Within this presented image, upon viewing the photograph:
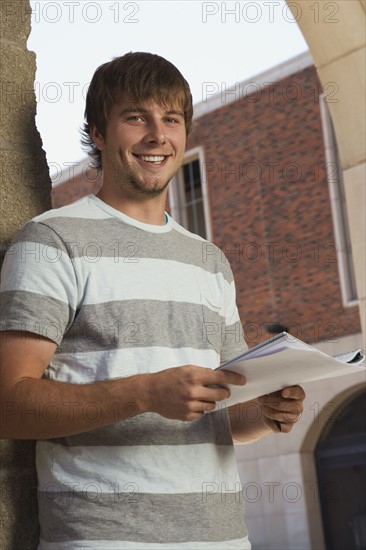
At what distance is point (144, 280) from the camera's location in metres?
1.92

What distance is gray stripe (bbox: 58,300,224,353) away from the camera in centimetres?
182

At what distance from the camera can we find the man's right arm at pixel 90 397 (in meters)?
1.64

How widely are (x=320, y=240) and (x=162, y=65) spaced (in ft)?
45.3

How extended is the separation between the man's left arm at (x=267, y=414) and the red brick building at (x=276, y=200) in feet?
42.3

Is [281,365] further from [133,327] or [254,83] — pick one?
[254,83]

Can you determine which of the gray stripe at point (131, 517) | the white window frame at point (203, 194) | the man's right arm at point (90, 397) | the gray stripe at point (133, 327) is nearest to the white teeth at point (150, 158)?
the gray stripe at point (133, 327)

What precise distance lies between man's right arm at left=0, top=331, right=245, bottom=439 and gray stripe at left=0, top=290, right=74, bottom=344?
0.04 metres

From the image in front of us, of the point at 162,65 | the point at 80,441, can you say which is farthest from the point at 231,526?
the point at 162,65

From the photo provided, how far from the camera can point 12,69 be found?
2191 mm

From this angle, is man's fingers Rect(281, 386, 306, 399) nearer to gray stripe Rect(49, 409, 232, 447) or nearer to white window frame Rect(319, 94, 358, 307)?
gray stripe Rect(49, 409, 232, 447)

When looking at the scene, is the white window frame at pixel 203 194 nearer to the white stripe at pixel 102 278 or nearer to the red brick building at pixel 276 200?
the red brick building at pixel 276 200

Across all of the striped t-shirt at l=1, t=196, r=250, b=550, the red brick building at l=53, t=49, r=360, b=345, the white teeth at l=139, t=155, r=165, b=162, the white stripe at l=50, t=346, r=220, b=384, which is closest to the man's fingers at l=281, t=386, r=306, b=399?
the striped t-shirt at l=1, t=196, r=250, b=550

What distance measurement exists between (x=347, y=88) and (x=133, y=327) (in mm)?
2736

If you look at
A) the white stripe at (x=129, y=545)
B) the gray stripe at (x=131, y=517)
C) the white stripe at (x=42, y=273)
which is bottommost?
the white stripe at (x=129, y=545)
